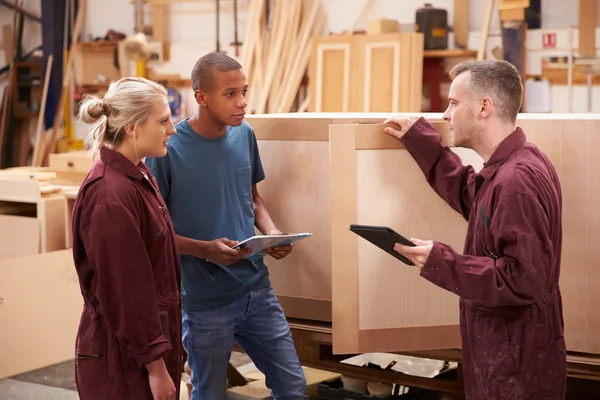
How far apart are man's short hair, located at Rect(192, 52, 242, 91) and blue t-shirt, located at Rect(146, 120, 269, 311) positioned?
162mm

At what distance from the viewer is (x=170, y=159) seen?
3166mm

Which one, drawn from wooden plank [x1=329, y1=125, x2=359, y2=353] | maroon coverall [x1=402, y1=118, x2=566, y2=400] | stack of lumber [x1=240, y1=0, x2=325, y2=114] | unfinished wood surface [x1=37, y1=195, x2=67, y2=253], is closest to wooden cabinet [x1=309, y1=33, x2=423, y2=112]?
stack of lumber [x1=240, y1=0, x2=325, y2=114]

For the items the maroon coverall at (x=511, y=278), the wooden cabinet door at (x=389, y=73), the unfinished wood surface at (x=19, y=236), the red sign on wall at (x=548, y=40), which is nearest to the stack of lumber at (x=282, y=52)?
the wooden cabinet door at (x=389, y=73)

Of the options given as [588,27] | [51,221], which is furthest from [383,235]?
[588,27]

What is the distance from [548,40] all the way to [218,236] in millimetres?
4647

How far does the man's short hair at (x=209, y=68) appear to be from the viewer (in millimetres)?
3219

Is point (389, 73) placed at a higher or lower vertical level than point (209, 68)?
higher

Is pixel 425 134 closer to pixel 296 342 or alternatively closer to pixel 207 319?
pixel 207 319

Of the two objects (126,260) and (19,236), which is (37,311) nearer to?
(19,236)

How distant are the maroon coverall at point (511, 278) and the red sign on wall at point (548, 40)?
4.54 meters

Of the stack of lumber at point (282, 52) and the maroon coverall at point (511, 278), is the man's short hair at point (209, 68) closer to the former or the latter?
the maroon coverall at point (511, 278)

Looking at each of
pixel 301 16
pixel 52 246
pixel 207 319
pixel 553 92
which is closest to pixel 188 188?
pixel 207 319

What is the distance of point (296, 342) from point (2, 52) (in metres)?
7.82

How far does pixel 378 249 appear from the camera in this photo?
3182 millimetres
